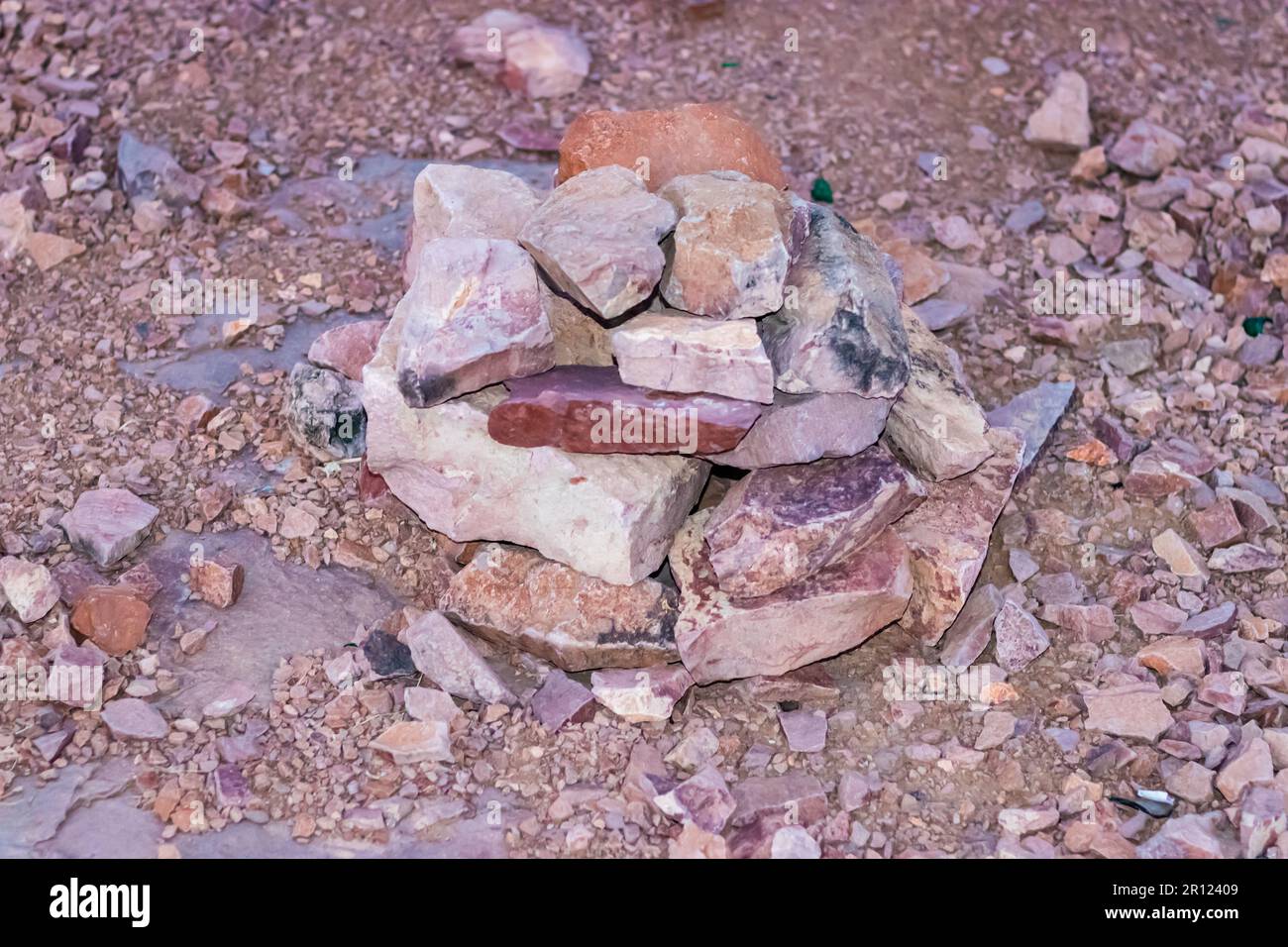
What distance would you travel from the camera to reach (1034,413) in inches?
198

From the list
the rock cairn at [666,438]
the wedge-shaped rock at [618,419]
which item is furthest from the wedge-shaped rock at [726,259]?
the wedge-shaped rock at [618,419]

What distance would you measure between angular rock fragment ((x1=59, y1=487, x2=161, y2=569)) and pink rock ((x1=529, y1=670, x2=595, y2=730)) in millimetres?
1537

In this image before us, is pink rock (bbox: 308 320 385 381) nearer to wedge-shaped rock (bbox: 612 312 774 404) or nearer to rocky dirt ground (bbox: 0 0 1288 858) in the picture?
rocky dirt ground (bbox: 0 0 1288 858)

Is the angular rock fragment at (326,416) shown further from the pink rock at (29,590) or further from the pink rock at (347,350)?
the pink rock at (29,590)

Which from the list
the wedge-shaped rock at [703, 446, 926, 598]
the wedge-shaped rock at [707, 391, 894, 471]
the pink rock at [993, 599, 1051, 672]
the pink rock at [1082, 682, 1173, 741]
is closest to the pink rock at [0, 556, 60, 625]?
the wedge-shaped rock at [703, 446, 926, 598]

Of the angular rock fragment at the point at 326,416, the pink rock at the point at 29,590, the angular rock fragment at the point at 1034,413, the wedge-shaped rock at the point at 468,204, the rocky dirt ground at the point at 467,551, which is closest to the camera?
the rocky dirt ground at the point at 467,551

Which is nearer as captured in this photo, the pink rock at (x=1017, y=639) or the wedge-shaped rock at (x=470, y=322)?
the wedge-shaped rock at (x=470, y=322)

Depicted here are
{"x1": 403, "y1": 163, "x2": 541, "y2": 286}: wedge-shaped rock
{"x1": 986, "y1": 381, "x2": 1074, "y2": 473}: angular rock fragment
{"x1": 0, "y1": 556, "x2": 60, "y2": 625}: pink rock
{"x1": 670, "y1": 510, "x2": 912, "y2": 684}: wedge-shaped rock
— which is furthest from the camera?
{"x1": 986, "y1": 381, "x2": 1074, "y2": 473}: angular rock fragment

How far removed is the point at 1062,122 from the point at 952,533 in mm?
2991

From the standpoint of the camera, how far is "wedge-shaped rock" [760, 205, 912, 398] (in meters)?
4.09

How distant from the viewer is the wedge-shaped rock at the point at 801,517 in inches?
159

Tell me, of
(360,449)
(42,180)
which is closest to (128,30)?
(42,180)

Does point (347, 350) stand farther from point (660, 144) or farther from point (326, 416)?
point (660, 144)

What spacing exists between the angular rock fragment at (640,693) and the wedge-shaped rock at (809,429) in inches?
30.0
